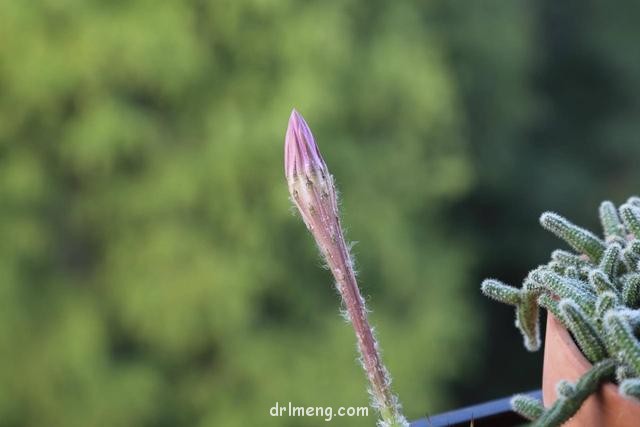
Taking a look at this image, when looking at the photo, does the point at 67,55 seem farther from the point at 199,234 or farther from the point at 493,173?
the point at 493,173

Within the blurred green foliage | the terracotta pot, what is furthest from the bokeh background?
the terracotta pot

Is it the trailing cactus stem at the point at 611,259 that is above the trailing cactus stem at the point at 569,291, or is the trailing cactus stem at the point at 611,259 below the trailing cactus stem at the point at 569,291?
above

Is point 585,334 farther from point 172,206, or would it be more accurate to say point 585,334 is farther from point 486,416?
point 172,206

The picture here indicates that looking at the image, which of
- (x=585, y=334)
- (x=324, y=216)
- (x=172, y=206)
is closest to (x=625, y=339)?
(x=585, y=334)

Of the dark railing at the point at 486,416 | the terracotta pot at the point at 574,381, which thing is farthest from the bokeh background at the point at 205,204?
the terracotta pot at the point at 574,381

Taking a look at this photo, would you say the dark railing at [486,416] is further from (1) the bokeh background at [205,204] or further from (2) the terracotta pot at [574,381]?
(1) the bokeh background at [205,204]

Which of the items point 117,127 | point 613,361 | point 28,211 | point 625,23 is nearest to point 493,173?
point 625,23
